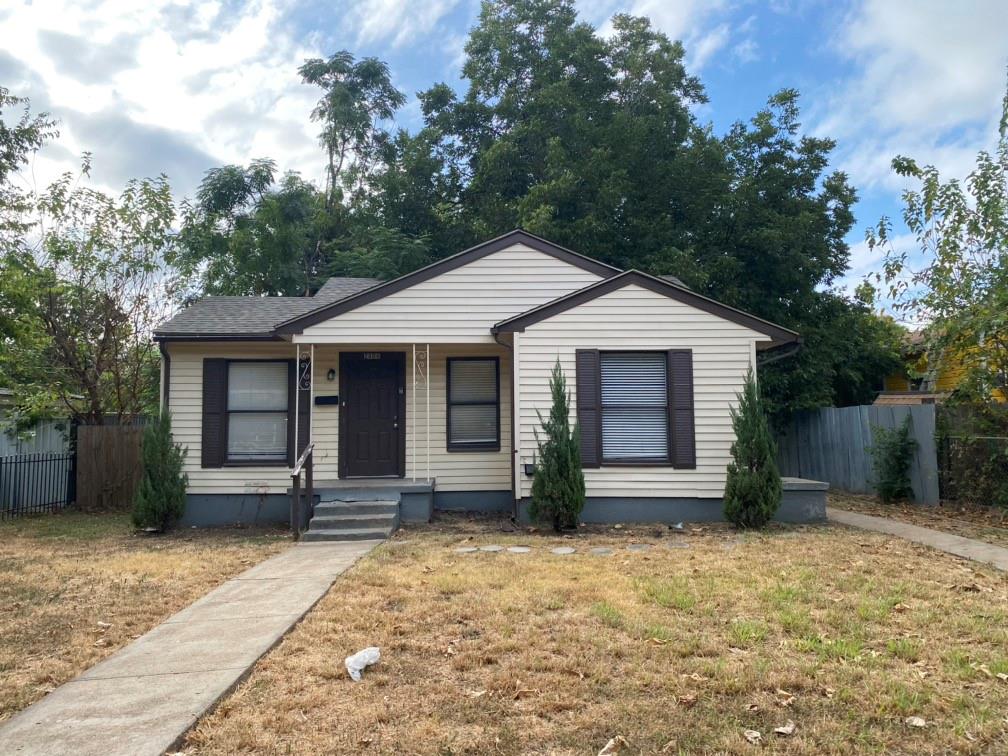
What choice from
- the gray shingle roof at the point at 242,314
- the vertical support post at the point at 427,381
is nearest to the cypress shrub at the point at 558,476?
the vertical support post at the point at 427,381

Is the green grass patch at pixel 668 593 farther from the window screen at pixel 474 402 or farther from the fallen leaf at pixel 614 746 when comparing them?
the window screen at pixel 474 402

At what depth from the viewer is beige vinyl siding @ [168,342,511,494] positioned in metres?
10.3

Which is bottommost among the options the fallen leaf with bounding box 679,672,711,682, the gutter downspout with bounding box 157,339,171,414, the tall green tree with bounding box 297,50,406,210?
the fallen leaf with bounding box 679,672,711,682

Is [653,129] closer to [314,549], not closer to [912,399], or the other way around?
[912,399]

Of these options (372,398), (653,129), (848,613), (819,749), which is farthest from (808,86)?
(819,749)

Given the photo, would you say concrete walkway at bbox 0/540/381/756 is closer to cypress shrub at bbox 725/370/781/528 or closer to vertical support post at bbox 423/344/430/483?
vertical support post at bbox 423/344/430/483

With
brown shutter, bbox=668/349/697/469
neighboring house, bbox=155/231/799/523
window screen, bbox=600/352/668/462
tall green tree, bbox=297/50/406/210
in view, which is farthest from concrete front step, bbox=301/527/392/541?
tall green tree, bbox=297/50/406/210

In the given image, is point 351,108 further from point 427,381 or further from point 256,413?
point 427,381

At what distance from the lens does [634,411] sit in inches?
372

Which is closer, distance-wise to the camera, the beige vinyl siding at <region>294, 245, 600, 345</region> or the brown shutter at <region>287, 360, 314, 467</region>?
the beige vinyl siding at <region>294, 245, 600, 345</region>

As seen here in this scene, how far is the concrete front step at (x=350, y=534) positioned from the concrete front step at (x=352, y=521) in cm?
13

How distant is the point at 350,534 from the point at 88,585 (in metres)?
2.91

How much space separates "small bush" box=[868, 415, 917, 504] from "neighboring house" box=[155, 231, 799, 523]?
3365 mm

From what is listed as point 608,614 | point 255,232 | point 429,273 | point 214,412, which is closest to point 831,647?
point 608,614
